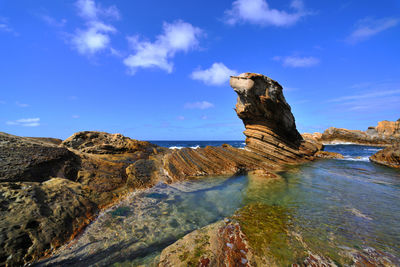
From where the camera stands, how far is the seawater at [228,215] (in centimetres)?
272

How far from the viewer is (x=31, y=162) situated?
14.3ft

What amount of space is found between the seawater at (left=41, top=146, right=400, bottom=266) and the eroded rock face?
4.87 m

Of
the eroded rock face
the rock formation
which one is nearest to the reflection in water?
the rock formation

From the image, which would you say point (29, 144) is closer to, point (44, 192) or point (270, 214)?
point (44, 192)

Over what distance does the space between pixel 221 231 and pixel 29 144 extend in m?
5.75

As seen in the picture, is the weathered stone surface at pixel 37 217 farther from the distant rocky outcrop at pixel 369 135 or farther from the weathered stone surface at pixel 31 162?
→ the distant rocky outcrop at pixel 369 135

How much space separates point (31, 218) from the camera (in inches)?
115

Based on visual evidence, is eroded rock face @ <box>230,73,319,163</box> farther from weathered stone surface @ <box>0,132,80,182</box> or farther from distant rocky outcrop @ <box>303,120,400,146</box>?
distant rocky outcrop @ <box>303,120,400,146</box>

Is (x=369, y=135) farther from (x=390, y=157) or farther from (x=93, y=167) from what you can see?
(x=93, y=167)

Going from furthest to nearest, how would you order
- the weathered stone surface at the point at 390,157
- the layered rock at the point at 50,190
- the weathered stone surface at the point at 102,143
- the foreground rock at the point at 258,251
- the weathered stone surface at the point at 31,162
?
1. the weathered stone surface at the point at 390,157
2. the weathered stone surface at the point at 102,143
3. the weathered stone surface at the point at 31,162
4. the layered rock at the point at 50,190
5. the foreground rock at the point at 258,251

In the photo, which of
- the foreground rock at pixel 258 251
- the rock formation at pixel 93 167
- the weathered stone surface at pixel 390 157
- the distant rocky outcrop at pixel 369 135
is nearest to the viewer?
the foreground rock at pixel 258 251

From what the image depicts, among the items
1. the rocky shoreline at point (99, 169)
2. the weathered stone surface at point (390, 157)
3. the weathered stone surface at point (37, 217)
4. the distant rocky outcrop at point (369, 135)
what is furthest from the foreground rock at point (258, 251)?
the distant rocky outcrop at point (369, 135)

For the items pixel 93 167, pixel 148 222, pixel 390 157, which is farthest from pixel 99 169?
pixel 390 157

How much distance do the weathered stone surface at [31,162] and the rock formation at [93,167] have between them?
2cm
